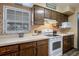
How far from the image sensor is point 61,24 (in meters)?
2.46

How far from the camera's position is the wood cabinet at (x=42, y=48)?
8.04 feet

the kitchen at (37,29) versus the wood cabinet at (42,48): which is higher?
the kitchen at (37,29)

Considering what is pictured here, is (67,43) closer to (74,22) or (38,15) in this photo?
(74,22)

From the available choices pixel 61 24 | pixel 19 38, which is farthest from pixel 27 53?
pixel 61 24

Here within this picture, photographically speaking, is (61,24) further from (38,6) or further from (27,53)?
(27,53)

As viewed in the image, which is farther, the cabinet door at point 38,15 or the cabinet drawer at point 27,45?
the cabinet door at point 38,15

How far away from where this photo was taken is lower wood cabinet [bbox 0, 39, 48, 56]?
1.79 m

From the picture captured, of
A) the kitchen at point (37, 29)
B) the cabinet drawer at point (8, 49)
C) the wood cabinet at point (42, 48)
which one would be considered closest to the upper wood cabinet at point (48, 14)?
the kitchen at point (37, 29)

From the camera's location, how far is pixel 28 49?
7.14 feet

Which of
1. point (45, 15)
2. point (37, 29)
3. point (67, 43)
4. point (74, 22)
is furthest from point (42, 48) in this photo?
point (74, 22)

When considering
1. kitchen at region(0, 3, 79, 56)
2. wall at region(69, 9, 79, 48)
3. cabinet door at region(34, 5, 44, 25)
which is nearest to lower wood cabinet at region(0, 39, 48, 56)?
kitchen at region(0, 3, 79, 56)

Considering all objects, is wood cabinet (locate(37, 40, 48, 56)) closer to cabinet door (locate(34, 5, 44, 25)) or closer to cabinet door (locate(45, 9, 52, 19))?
cabinet door (locate(34, 5, 44, 25))

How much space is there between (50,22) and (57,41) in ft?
1.64

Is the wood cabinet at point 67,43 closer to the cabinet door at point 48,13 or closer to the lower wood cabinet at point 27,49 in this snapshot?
the lower wood cabinet at point 27,49
